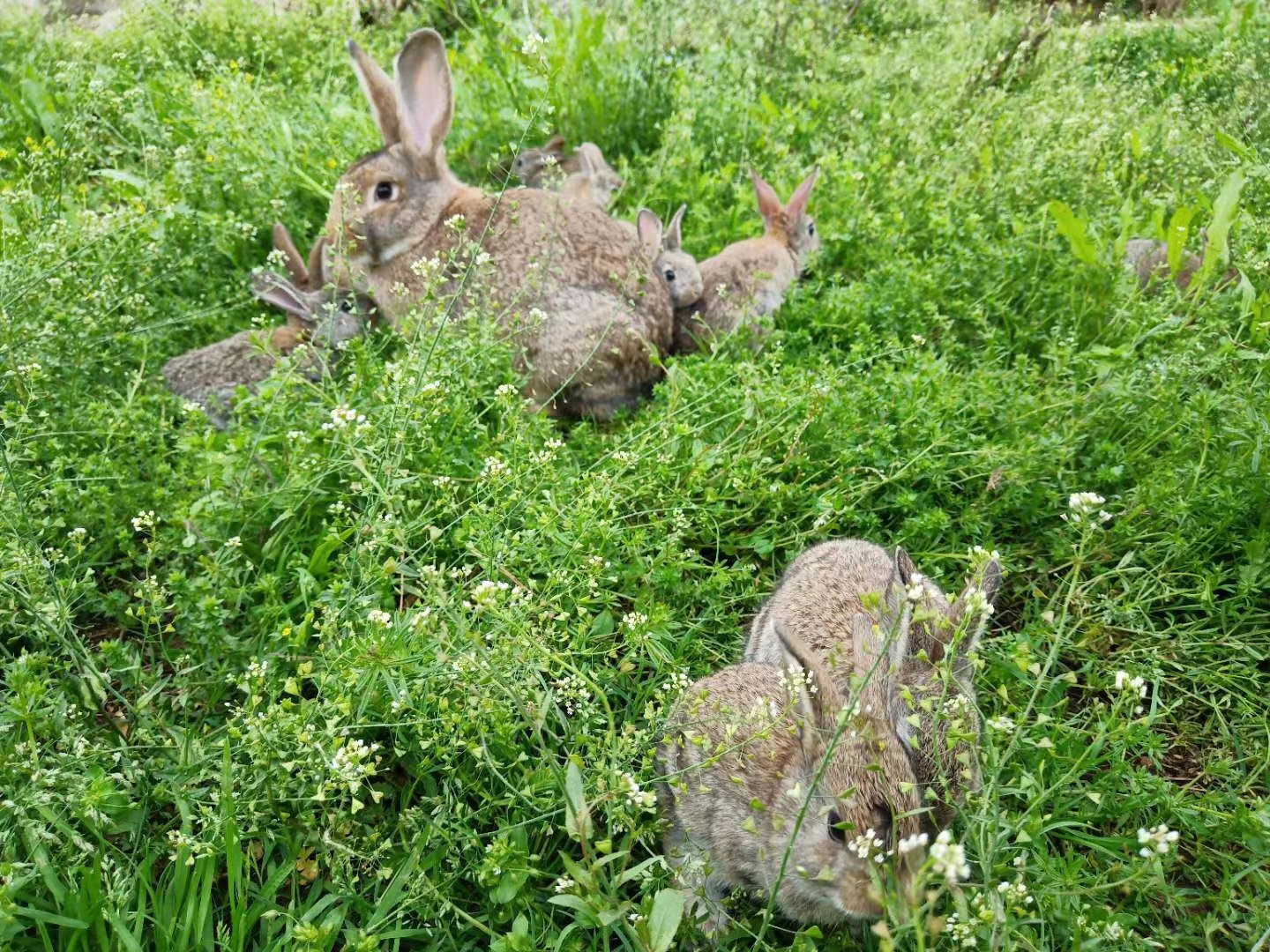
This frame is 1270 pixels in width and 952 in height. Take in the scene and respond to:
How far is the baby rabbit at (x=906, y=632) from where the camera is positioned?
2262mm

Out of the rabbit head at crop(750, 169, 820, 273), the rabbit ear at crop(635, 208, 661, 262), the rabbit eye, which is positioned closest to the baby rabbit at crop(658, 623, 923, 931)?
the rabbit eye

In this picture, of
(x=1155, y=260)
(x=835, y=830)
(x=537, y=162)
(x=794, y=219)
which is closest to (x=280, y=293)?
(x=537, y=162)

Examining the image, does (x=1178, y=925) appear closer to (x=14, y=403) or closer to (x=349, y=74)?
(x=14, y=403)

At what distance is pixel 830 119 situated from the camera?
6.15m

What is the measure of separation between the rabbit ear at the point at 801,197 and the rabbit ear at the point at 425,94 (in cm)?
193

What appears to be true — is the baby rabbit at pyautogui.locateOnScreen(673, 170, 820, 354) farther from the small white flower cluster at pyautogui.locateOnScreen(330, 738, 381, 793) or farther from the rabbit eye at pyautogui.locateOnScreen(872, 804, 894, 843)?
the small white flower cluster at pyautogui.locateOnScreen(330, 738, 381, 793)

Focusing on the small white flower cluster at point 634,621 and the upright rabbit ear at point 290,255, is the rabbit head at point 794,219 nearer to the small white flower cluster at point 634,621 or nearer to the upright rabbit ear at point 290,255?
the upright rabbit ear at point 290,255

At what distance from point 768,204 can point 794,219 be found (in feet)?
0.56

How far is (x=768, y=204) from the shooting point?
17.9 ft

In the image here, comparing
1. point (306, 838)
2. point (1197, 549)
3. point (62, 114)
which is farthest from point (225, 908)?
point (62, 114)

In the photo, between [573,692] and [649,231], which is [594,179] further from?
[573,692]

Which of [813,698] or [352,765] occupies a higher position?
[352,765]

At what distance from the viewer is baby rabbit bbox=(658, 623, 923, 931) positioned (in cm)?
239

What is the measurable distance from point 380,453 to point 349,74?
4.74 metres
